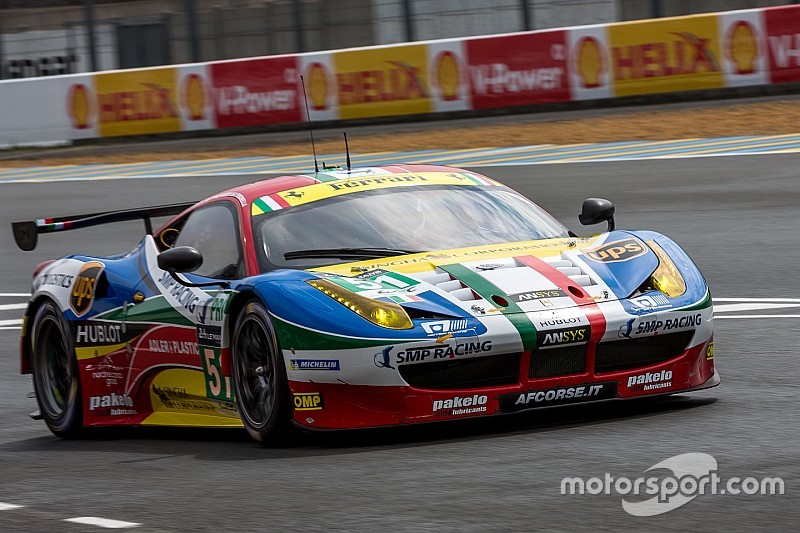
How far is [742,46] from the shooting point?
72.2ft

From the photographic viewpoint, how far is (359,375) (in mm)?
5852

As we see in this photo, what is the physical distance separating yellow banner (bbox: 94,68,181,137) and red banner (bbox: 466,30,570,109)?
203 inches

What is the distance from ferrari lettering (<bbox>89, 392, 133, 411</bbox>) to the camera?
7.58m

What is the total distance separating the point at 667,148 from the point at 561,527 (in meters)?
15.3

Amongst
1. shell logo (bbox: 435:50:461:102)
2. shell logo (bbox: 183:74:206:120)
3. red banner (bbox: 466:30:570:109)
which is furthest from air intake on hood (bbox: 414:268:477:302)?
→ shell logo (bbox: 183:74:206:120)

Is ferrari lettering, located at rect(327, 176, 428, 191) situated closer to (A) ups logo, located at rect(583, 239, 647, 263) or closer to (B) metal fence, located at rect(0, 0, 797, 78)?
(A) ups logo, located at rect(583, 239, 647, 263)

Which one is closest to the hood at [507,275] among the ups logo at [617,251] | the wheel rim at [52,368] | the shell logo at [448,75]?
the ups logo at [617,251]

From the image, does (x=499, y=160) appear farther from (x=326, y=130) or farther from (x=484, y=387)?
(x=484, y=387)

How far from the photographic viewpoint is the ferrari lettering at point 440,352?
5816 millimetres

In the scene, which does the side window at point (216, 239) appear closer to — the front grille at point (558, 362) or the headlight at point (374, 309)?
the headlight at point (374, 309)

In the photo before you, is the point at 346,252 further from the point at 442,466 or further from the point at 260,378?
the point at 442,466

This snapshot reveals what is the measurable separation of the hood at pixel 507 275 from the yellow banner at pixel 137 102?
738 inches

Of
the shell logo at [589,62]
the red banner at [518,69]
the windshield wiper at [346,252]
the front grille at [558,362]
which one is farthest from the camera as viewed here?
the red banner at [518,69]

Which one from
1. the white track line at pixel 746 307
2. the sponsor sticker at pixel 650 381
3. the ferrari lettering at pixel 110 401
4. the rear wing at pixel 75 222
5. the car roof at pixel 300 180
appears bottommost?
the white track line at pixel 746 307
